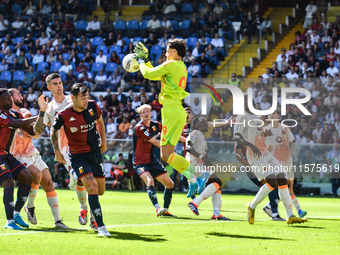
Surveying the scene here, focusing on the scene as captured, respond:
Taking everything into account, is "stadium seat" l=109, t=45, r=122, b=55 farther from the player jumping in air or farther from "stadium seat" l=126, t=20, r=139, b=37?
the player jumping in air

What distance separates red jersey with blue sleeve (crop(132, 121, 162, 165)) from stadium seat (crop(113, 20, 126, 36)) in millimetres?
16448

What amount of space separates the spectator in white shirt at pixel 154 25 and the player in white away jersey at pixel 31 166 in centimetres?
1756

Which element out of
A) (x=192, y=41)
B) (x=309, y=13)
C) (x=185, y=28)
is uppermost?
(x=309, y=13)

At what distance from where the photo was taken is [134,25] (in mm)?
26797

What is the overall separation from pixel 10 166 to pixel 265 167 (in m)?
4.13

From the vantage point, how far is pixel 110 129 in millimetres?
21016

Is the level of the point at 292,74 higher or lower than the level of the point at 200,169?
higher

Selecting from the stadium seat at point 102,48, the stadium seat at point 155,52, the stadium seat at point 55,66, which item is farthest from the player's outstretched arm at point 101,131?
the stadium seat at point 102,48

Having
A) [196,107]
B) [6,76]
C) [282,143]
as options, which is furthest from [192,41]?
[282,143]

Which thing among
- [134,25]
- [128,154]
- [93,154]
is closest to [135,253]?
[93,154]

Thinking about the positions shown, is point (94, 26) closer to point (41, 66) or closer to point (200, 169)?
point (41, 66)

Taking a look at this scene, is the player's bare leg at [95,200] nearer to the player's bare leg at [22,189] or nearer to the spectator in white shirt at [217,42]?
the player's bare leg at [22,189]

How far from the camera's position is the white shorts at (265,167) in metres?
8.88

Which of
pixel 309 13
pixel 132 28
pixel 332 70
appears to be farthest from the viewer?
pixel 132 28
